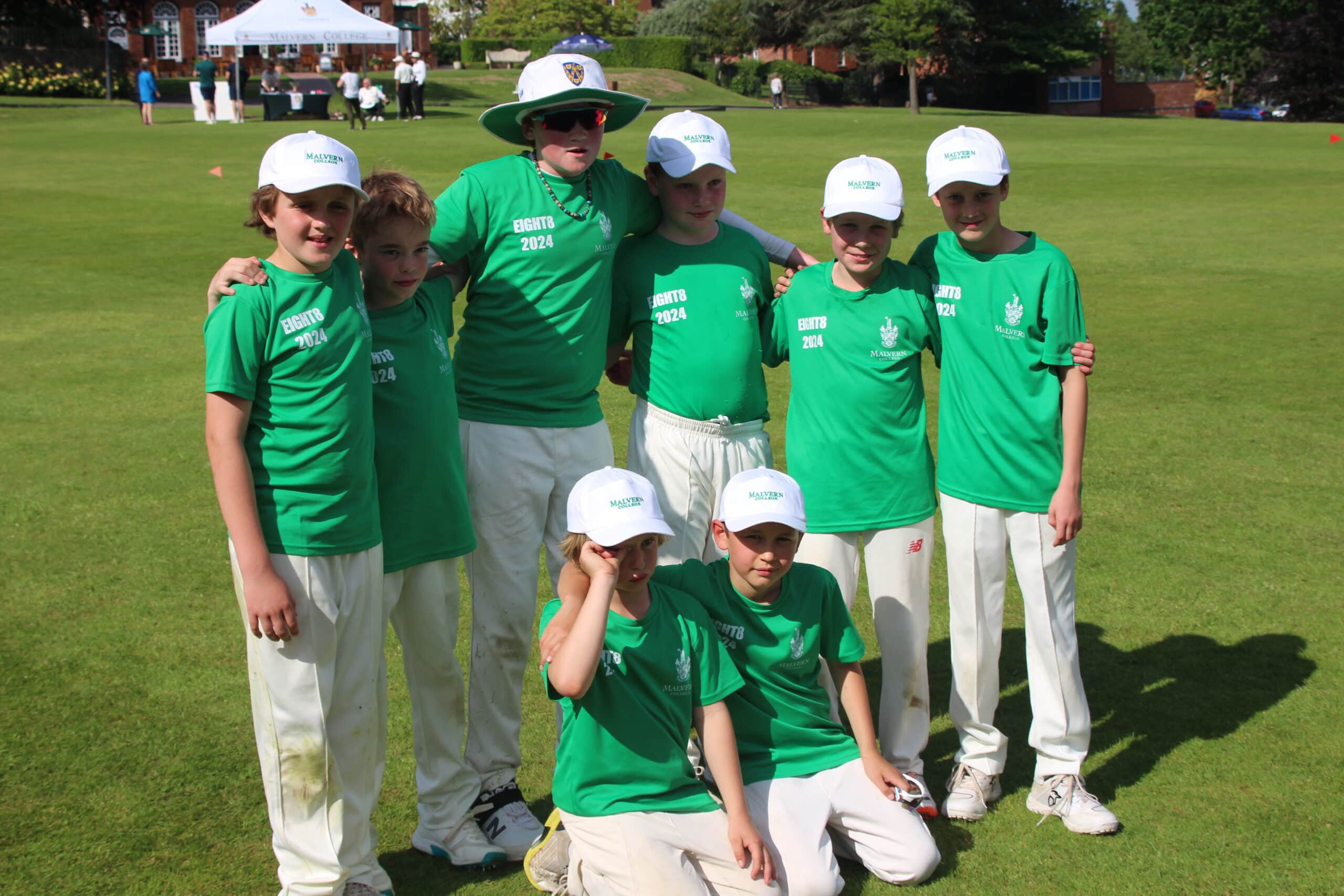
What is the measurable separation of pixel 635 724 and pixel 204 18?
8152 centimetres

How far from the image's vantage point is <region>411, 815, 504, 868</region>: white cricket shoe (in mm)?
4191

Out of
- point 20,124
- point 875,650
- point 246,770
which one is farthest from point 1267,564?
point 20,124

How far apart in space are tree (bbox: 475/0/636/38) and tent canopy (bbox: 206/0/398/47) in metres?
30.4

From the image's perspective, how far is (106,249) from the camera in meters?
16.7

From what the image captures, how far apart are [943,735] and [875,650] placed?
0.77m

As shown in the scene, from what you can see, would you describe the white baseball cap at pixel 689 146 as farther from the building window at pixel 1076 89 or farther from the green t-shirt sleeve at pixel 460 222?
the building window at pixel 1076 89

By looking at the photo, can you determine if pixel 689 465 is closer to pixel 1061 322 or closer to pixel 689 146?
pixel 689 146

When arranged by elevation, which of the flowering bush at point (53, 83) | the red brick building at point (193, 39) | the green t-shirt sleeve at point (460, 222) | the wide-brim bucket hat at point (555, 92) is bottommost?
the green t-shirt sleeve at point (460, 222)

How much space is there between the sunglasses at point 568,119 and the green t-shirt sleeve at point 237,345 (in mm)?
1471

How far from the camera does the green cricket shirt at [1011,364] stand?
434 centimetres

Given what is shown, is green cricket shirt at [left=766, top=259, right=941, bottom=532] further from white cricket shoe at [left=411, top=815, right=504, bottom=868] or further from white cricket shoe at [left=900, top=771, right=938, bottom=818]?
white cricket shoe at [left=411, top=815, right=504, bottom=868]

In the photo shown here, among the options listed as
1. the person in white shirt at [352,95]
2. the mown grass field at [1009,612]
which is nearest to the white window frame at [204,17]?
the person in white shirt at [352,95]

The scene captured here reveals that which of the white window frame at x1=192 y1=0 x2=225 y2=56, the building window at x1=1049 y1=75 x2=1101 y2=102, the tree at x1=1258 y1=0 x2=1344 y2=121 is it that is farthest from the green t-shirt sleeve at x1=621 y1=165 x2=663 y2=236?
the white window frame at x1=192 y1=0 x2=225 y2=56

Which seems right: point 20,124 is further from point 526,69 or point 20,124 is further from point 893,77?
point 893,77
